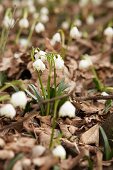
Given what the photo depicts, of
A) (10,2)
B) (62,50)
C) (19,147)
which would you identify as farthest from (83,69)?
(10,2)

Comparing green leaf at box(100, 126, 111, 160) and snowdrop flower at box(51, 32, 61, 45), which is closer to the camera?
green leaf at box(100, 126, 111, 160)

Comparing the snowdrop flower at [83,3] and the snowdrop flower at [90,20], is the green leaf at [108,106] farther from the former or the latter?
the snowdrop flower at [83,3]

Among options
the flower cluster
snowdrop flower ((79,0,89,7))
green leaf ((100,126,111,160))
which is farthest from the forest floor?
snowdrop flower ((79,0,89,7))

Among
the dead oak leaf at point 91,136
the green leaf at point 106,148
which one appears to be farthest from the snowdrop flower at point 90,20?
the green leaf at point 106,148

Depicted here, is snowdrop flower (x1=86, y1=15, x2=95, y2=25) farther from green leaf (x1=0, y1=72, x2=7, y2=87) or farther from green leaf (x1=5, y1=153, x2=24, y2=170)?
green leaf (x1=5, y1=153, x2=24, y2=170)

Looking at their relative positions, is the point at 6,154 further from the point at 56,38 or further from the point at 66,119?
the point at 56,38

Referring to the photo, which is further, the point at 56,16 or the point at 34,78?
the point at 56,16

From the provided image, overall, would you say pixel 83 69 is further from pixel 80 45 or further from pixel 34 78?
pixel 80 45

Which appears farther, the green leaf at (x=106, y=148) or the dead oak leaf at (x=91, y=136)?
the dead oak leaf at (x=91, y=136)
